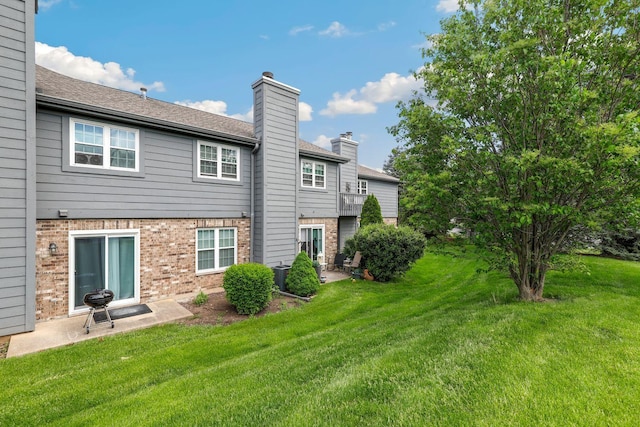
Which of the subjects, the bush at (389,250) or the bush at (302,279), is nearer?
the bush at (302,279)

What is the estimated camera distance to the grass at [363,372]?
9.16ft

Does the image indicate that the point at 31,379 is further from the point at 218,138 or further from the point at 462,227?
the point at 462,227

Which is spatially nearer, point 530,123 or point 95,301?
point 530,123

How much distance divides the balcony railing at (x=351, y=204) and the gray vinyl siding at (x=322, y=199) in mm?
816

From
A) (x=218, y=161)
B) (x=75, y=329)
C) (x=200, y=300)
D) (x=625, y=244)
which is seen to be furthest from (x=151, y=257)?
(x=625, y=244)

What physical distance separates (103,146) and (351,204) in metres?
10.6

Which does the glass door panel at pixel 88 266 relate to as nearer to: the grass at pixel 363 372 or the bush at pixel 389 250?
the grass at pixel 363 372

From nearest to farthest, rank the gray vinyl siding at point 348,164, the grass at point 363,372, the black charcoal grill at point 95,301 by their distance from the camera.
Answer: the grass at point 363,372
the black charcoal grill at point 95,301
the gray vinyl siding at point 348,164

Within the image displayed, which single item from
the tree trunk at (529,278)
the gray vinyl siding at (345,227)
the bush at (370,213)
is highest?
the bush at (370,213)

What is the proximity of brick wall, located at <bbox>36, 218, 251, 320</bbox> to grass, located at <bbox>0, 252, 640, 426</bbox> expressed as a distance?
6.95ft

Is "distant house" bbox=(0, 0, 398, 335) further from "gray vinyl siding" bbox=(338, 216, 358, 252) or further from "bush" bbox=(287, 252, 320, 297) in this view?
"gray vinyl siding" bbox=(338, 216, 358, 252)

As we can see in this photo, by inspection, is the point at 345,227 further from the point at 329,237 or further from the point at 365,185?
the point at 365,185

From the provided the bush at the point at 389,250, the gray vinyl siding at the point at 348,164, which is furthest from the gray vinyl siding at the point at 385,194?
the bush at the point at 389,250

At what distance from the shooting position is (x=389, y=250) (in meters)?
11.4
